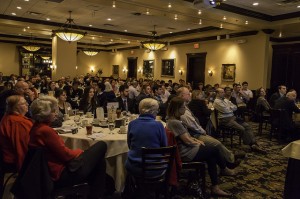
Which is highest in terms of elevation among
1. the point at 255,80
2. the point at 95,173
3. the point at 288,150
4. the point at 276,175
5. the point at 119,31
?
the point at 119,31

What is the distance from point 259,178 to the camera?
4.47 m

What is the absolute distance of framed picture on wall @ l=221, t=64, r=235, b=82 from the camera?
1281 centimetres

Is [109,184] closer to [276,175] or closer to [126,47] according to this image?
[276,175]

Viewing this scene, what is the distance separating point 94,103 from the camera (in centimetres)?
558

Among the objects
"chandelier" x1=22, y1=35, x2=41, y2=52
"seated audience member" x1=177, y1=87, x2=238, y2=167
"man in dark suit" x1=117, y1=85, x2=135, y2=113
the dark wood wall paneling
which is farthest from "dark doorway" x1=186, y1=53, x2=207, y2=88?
"seated audience member" x1=177, y1=87, x2=238, y2=167

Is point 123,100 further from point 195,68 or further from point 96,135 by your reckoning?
point 195,68

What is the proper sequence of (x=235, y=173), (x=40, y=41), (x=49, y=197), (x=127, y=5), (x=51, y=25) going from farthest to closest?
Result: (x=40, y=41) → (x=51, y=25) → (x=127, y=5) → (x=235, y=173) → (x=49, y=197)

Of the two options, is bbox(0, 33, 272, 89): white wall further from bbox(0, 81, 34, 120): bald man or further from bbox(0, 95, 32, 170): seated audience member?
bbox(0, 95, 32, 170): seated audience member

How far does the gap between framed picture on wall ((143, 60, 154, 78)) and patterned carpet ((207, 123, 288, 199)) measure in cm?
1240

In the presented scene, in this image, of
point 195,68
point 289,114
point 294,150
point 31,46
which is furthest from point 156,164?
point 31,46

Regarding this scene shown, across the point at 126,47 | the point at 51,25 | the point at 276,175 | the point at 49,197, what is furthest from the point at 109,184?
the point at 126,47

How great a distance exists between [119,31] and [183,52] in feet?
12.4

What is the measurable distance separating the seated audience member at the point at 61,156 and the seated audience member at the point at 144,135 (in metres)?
0.32

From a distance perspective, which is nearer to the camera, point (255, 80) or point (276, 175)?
point (276, 175)
